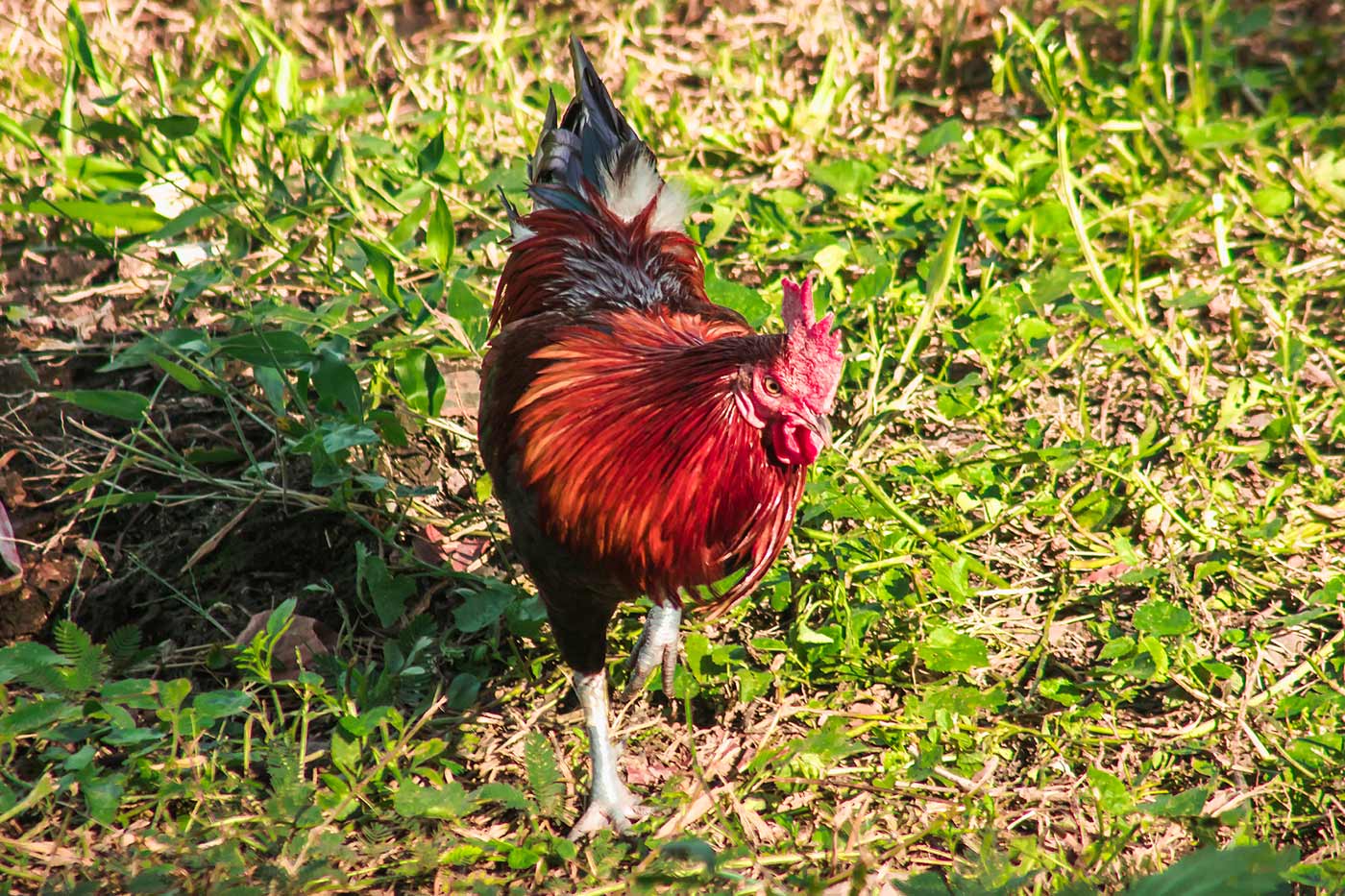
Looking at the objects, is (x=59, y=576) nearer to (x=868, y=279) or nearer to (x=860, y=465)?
(x=860, y=465)

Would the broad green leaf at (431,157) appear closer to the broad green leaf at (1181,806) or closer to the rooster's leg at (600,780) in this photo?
the rooster's leg at (600,780)

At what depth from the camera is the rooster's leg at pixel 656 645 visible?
3143mm

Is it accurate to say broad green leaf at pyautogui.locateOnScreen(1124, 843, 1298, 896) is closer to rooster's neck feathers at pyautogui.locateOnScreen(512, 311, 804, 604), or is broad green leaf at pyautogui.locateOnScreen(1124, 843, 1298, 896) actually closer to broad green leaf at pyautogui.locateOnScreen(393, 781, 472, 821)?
rooster's neck feathers at pyautogui.locateOnScreen(512, 311, 804, 604)

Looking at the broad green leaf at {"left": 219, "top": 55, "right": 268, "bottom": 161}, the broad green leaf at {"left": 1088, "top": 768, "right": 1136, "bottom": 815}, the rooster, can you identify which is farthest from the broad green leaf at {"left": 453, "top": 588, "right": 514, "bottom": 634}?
the broad green leaf at {"left": 219, "top": 55, "right": 268, "bottom": 161}

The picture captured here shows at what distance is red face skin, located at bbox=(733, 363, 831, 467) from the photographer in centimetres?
240

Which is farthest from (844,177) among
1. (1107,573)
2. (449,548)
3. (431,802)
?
(431,802)

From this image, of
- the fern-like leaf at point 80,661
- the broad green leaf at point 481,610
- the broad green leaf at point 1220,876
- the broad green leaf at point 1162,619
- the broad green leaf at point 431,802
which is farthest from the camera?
the broad green leaf at point 481,610

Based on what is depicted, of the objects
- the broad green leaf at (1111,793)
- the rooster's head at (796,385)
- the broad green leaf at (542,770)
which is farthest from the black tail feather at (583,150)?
the broad green leaf at (1111,793)

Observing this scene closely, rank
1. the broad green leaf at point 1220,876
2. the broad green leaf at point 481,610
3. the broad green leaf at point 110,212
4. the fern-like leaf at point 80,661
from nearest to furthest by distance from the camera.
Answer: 1. the broad green leaf at point 1220,876
2. the fern-like leaf at point 80,661
3. the broad green leaf at point 481,610
4. the broad green leaf at point 110,212

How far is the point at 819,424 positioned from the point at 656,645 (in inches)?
38.2

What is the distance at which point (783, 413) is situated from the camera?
2420 millimetres

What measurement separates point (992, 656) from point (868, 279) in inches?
49.4

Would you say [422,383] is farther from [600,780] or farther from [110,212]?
[110,212]

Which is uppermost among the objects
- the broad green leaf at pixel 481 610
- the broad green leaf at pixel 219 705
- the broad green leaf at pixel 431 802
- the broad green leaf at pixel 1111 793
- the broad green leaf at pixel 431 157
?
the broad green leaf at pixel 431 157
